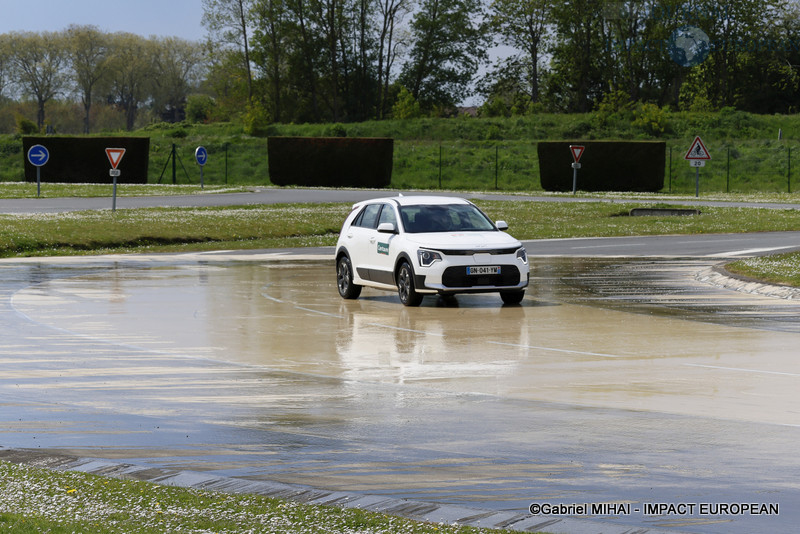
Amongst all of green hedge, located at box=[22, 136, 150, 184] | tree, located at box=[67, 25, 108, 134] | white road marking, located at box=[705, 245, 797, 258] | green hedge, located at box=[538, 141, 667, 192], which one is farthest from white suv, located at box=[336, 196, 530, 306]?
tree, located at box=[67, 25, 108, 134]

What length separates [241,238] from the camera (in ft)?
114

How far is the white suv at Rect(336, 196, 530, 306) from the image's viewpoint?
17234 mm

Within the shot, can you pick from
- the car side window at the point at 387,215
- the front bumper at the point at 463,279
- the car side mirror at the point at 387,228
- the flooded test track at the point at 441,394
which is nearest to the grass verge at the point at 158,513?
the flooded test track at the point at 441,394

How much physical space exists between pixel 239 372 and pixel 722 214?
3388 centimetres

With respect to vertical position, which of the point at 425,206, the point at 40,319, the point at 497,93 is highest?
the point at 497,93

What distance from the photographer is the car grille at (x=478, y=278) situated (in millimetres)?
17156

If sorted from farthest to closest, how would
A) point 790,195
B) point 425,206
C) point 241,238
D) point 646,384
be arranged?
point 790,195
point 241,238
point 425,206
point 646,384

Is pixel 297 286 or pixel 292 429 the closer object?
pixel 292 429

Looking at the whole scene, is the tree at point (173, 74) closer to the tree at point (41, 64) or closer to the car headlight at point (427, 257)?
the tree at point (41, 64)

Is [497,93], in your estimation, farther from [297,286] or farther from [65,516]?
[65,516]

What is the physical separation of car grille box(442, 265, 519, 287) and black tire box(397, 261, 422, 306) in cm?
62

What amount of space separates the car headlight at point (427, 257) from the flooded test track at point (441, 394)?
0.70 meters

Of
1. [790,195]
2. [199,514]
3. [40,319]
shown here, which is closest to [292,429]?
[199,514]

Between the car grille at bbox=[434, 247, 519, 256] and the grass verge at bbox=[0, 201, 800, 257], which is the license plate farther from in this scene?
the grass verge at bbox=[0, 201, 800, 257]
